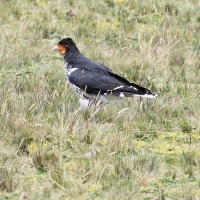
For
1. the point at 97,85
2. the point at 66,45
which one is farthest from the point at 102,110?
the point at 66,45

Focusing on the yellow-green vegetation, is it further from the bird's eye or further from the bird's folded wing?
the bird's eye

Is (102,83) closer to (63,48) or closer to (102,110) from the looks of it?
(102,110)

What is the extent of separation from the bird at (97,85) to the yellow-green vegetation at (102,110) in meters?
0.20

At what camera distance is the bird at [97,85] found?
27.3ft

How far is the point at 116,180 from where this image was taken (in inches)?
245

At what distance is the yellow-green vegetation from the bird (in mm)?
196

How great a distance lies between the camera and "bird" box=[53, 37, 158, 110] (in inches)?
328

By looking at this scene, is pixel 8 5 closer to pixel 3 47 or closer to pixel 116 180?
pixel 3 47

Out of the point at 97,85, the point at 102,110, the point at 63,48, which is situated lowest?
the point at 102,110

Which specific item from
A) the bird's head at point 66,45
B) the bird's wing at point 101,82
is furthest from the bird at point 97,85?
the bird's head at point 66,45

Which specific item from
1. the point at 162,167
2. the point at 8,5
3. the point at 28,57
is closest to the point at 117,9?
the point at 8,5

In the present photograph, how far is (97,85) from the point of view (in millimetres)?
8539

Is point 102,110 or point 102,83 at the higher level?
point 102,83

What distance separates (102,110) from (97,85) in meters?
0.42
